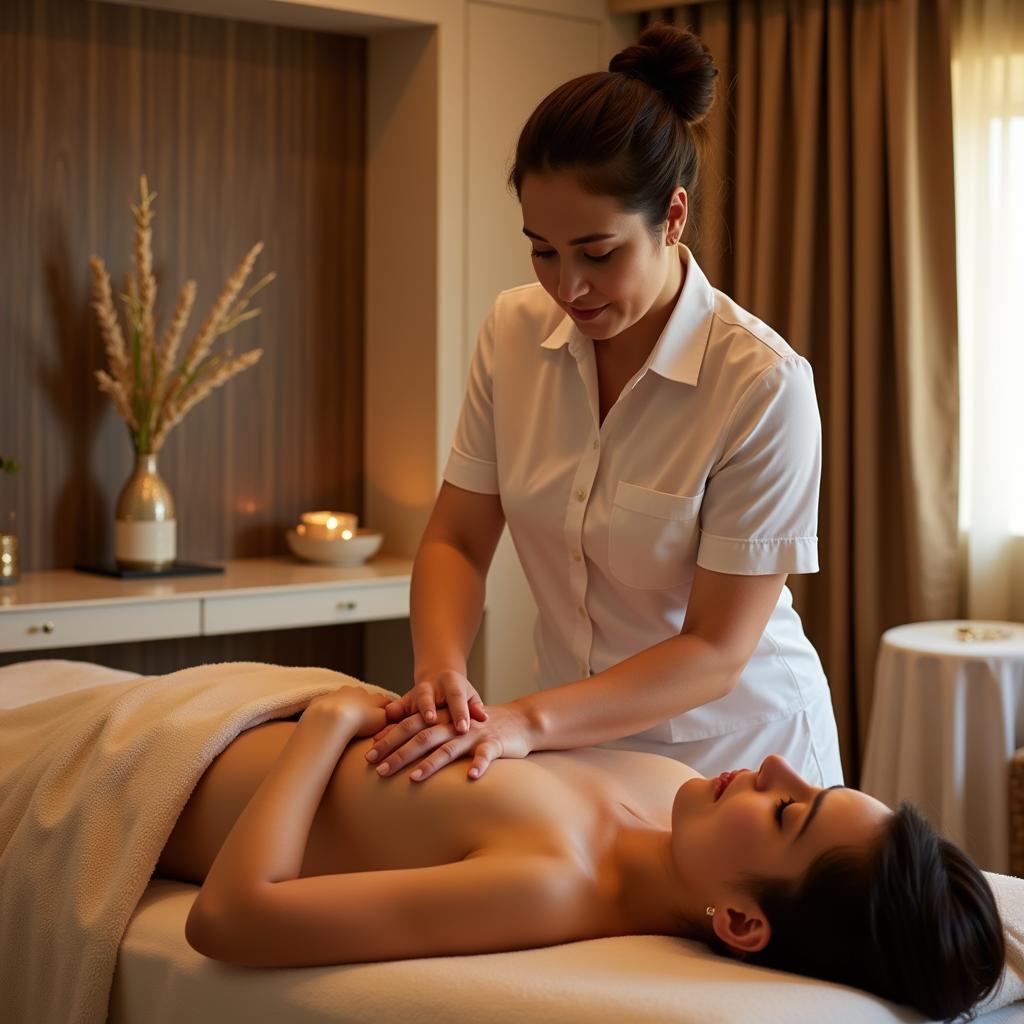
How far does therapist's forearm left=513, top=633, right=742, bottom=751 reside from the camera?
178cm

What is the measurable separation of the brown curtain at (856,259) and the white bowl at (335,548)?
1198 millimetres

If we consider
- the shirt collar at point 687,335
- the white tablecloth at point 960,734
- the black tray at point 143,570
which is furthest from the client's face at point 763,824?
the black tray at point 143,570

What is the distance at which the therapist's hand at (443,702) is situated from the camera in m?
1.73

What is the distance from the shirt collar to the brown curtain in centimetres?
197

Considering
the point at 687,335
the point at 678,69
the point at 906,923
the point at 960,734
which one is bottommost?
the point at 960,734

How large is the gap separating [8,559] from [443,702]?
6.91 feet

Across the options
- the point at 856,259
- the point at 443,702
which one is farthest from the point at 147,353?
the point at 443,702

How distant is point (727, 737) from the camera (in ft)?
6.70

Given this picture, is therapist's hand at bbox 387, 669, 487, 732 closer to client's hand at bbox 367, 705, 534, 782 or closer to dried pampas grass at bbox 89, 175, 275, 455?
client's hand at bbox 367, 705, 534, 782

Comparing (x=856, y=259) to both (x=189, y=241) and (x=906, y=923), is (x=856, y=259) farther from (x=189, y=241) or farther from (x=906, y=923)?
(x=906, y=923)

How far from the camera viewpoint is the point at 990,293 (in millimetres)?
3828

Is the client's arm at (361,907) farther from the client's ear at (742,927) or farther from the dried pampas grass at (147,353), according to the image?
the dried pampas grass at (147,353)

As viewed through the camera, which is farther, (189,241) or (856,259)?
(189,241)

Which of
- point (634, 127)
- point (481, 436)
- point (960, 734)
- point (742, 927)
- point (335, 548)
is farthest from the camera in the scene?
point (335, 548)
